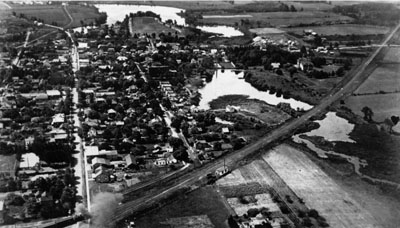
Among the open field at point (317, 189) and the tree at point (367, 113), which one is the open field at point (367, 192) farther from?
the tree at point (367, 113)

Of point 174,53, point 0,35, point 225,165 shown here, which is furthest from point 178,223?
point 0,35

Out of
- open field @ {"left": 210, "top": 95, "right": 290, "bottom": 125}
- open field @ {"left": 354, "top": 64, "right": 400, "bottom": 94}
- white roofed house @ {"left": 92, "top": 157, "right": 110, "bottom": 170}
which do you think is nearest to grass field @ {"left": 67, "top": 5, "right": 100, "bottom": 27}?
open field @ {"left": 210, "top": 95, "right": 290, "bottom": 125}

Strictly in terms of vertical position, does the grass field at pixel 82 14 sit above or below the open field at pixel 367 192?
above

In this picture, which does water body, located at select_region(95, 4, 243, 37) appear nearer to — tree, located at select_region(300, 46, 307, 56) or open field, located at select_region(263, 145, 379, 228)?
tree, located at select_region(300, 46, 307, 56)

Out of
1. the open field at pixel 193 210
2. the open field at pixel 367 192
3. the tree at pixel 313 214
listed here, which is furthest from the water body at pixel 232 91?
the tree at pixel 313 214

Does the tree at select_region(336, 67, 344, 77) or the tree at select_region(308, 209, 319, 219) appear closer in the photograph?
the tree at select_region(308, 209, 319, 219)

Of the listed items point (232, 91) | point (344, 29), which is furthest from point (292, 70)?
point (344, 29)
